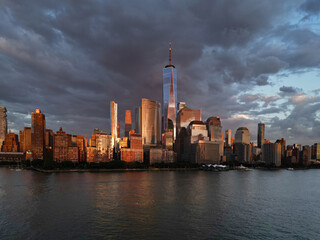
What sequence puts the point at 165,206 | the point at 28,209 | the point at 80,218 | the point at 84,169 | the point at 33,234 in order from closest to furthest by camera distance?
the point at 33,234 < the point at 80,218 < the point at 28,209 < the point at 165,206 < the point at 84,169

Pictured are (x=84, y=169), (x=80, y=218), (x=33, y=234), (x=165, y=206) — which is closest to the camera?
(x=33, y=234)

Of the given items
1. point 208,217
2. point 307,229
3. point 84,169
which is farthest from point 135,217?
point 84,169

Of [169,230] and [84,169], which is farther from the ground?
[169,230]

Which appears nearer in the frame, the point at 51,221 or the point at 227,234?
the point at 227,234

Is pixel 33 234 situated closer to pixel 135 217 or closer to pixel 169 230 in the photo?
pixel 135 217

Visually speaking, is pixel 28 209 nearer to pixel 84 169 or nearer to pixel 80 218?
pixel 80 218

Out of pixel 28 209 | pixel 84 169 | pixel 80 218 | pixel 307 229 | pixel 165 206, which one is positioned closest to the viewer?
pixel 307 229

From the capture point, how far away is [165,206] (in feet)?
216

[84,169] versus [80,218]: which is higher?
[80,218]

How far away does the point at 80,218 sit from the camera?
5394 centimetres

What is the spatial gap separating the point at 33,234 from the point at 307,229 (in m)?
54.6

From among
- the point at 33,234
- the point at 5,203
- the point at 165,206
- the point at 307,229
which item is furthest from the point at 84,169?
the point at 307,229

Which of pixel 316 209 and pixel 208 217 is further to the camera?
pixel 316 209

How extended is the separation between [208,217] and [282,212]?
70.8 feet
